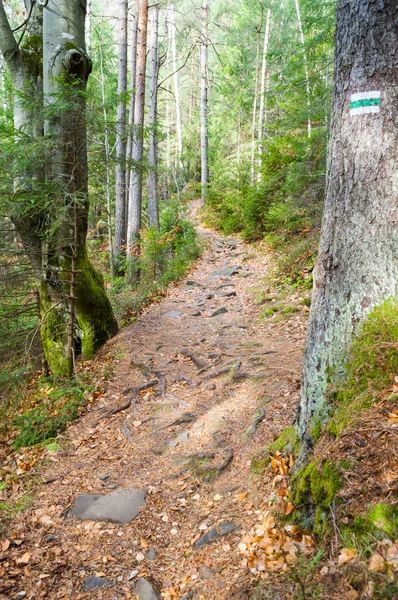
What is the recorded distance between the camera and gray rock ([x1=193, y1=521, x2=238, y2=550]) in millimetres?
2922

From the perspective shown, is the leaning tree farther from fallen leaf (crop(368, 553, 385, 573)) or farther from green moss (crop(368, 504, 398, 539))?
fallen leaf (crop(368, 553, 385, 573))

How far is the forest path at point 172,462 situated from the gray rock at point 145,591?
46 millimetres

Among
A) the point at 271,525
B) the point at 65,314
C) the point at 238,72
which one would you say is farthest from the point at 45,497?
the point at 238,72

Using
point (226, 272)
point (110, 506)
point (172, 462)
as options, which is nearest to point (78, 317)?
point (172, 462)

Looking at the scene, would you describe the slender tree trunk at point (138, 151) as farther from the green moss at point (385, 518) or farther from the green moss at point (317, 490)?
the green moss at point (385, 518)

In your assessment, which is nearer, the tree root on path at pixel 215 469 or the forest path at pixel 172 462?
the forest path at pixel 172 462

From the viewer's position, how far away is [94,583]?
9.16 ft

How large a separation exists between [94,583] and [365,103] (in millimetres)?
4000

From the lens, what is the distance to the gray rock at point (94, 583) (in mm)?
2764

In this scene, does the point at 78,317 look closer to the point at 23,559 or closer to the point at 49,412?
the point at 49,412

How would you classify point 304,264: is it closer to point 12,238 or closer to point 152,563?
point 12,238

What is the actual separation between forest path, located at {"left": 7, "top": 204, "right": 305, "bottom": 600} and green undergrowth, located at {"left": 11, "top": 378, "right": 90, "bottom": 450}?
21cm

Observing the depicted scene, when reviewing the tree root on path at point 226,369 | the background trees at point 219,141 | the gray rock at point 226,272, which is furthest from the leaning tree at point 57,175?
the gray rock at point 226,272

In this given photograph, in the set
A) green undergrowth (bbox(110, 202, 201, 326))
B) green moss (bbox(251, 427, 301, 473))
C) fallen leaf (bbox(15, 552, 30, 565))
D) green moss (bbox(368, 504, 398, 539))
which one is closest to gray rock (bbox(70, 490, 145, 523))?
fallen leaf (bbox(15, 552, 30, 565))
